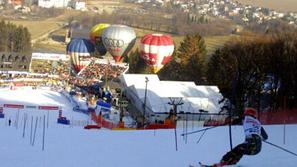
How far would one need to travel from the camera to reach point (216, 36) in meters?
105

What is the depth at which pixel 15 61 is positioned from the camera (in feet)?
165

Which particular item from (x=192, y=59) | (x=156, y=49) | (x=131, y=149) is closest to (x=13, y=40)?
(x=192, y=59)

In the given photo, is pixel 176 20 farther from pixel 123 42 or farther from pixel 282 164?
pixel 282 164

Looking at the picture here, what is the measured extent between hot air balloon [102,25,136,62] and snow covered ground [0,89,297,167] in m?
31.9

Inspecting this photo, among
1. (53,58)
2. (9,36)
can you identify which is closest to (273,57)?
(53,58)

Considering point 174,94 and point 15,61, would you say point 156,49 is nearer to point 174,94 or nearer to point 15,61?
point 174,94

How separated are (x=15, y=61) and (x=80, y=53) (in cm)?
653

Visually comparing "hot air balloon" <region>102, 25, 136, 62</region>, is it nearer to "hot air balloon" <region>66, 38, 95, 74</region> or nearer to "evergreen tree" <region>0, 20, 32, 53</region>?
"hot air balloon" <region>66, 38, 95, 74</region>

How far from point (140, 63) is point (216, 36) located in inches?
1959

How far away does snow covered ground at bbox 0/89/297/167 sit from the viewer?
31.8 ft

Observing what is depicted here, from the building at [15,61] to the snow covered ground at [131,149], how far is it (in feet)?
116

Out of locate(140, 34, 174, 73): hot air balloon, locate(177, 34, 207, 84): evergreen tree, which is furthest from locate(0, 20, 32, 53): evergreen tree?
locate(140, 34, 174, 73): hot air balloon

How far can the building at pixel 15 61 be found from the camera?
1965 inches

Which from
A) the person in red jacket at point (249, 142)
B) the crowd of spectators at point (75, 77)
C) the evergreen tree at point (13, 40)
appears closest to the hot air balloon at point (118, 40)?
the crowd of spectators at point (75, 77)
